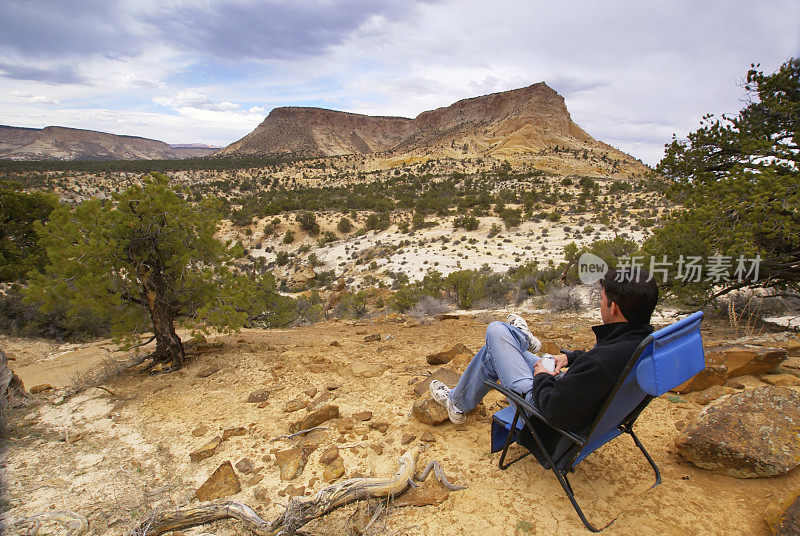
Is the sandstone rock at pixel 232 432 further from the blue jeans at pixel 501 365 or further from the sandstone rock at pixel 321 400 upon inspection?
the blue jeans at pixel 501 365

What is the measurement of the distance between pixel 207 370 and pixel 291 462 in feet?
8.22

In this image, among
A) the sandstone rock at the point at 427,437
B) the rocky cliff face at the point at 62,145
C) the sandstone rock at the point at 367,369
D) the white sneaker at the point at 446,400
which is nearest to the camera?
the sandstone rock at the point at 427,437

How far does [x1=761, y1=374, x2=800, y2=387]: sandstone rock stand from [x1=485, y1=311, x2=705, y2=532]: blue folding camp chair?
2.21m

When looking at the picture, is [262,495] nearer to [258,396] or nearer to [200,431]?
[200,431]

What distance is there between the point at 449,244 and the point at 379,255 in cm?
383

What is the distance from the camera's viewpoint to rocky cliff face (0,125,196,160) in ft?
328

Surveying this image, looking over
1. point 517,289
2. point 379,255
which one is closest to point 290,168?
point 379,255

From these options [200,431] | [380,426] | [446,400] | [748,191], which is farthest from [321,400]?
[748,191]

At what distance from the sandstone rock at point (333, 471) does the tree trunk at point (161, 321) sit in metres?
3.41

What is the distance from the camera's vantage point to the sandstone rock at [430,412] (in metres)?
3.02

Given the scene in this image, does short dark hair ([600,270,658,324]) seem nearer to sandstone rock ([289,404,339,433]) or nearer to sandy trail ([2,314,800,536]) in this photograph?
sandy trail ([2,314,800,536])

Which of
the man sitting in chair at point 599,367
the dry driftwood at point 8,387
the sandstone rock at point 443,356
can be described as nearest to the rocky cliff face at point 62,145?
the dry driftwood at point 8,387

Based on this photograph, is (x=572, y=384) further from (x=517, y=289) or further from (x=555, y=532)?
(x=517, y=289)

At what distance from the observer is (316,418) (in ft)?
10.3
